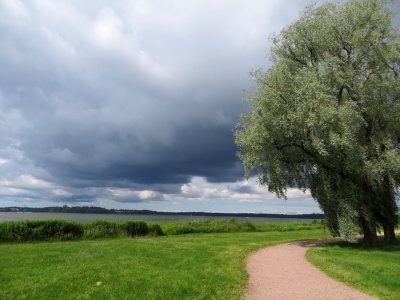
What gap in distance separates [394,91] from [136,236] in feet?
91.1

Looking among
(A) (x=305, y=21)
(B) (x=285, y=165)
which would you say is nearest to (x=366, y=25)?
(A) (x=305, y=21)

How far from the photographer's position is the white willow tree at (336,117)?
1011 inches

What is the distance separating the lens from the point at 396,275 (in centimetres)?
1706

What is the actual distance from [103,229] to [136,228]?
407 cm

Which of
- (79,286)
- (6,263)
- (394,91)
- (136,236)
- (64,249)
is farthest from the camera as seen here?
(136,236)

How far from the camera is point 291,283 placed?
48.7ft

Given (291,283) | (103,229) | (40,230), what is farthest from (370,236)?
(40,230)

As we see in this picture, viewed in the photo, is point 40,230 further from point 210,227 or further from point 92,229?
point 210,227

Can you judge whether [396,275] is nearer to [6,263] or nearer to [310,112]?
[310,112]

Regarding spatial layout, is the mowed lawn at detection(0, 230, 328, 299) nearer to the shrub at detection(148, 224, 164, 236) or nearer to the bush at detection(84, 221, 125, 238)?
the bush at detection(84, 221, 125, 238)

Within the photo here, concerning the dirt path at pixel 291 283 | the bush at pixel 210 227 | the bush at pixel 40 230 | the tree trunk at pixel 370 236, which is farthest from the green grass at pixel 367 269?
the bush at pixel 210 227

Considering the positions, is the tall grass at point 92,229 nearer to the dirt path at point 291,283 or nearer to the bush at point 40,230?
the bush at point 40,230

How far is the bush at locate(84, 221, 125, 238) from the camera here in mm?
37688

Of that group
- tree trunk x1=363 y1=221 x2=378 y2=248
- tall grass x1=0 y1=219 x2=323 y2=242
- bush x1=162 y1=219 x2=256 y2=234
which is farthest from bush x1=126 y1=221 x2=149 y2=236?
tree trunk x1=363 y1=221 x2=378 y2=248
